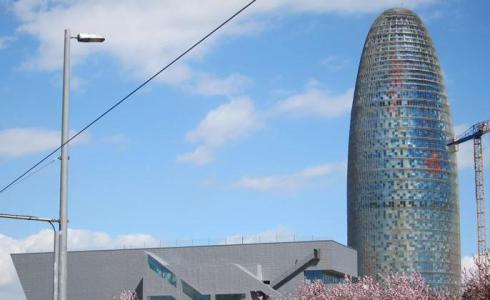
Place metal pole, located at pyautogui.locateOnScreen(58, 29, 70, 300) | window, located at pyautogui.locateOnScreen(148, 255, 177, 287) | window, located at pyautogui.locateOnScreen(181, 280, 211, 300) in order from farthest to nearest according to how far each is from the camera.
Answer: window, located at pyautogui.locateOnScreen(148, 255, 177, 287), window, located at pyautogui.locateOnScreen(181, 280, 211, 300), metal pole, located at pyautogui.locateOnScreen(58, 29, 70, 300)

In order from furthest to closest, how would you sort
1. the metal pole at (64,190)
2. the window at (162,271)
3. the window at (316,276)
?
the window at (316,276) < the window at (162,271) < the metal pole at (64,190)

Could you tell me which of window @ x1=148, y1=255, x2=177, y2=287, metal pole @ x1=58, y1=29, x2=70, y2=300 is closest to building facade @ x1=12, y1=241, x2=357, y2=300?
window @ x1=148, y1=255, x2=177, y2=287

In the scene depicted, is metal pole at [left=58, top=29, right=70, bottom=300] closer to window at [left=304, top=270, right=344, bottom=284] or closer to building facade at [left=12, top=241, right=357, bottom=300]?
building facade at [left=12, top=241, right=357, bottom=300]

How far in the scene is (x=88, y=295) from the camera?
436 ft

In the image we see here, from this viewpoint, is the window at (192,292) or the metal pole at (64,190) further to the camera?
the window at (192,292)

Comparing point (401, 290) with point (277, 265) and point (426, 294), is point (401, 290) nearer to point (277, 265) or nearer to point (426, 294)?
point (426, 294)

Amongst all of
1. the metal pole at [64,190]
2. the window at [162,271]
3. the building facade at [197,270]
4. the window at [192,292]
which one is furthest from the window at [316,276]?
the metal pole at [64,190]

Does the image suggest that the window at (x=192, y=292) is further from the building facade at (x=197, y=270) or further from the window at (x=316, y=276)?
the window at (x=316, y=276)

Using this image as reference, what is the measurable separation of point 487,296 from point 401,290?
24833 millimetres

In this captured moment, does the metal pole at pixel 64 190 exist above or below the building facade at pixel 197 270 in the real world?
below

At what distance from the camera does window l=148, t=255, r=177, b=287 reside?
125 metres

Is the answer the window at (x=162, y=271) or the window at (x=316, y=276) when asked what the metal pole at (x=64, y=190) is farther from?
the window at (x=316, y=276)

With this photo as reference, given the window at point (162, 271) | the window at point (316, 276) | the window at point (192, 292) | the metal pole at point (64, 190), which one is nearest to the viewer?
the metal pole at point (64, 190)

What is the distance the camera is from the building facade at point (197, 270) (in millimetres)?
122688
